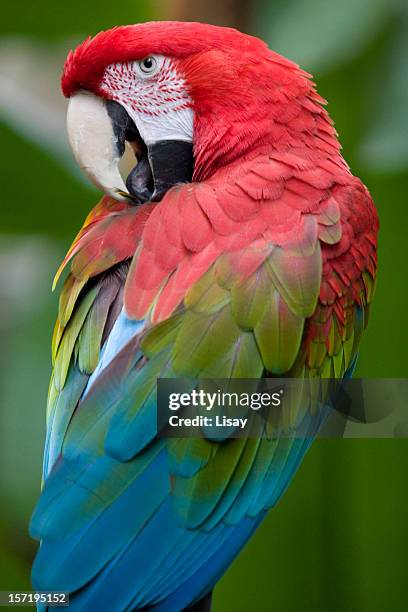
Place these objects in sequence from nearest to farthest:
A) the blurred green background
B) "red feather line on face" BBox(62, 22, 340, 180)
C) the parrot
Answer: the parrot < "red feather line on face" BBox(62, 22, 340, 180) < the blurred green background

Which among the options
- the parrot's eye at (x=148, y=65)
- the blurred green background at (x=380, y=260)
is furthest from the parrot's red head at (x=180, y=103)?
the blurred green background at (x=380, y=260)

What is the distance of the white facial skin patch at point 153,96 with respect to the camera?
0.81 m

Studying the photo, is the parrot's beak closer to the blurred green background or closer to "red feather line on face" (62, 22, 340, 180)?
"red feather line on face" (62, 22, 340, 180)

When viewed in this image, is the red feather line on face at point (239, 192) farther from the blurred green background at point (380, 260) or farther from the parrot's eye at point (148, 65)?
the blurred green background at point (380, 260)

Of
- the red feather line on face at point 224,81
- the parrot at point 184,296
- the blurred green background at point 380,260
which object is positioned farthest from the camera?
the blurred green background at point 380,260

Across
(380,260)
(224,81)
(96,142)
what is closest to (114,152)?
(96,142)

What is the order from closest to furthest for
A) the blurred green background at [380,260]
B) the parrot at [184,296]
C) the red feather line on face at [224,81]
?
the parrot at [184,296] → the red feather line on face at [224,81] → the blurred green background at [380,260]

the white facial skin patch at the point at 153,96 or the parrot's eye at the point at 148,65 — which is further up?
the parrot's eye at the point at 148,65

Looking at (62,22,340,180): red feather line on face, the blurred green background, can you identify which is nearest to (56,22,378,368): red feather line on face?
(62,22,340,180): red feather line on face

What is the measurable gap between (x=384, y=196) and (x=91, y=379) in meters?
0.47

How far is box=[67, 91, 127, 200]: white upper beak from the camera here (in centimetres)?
81

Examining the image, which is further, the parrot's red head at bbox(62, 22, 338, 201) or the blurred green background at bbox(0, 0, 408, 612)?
the blurred green background at bbox(0, 0, 408, 612)

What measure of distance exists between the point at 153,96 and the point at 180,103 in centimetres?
3

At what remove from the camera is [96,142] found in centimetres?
81
